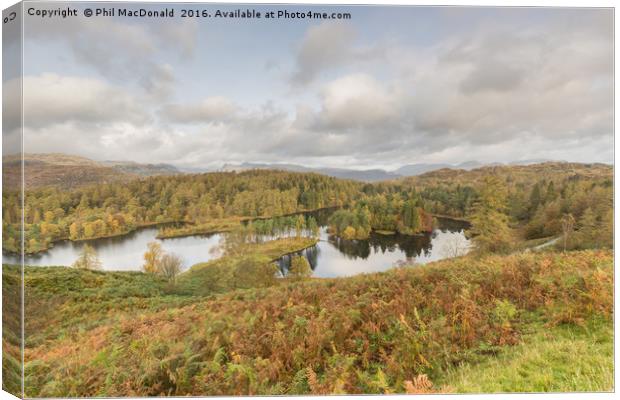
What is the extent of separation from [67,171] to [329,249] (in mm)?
5033

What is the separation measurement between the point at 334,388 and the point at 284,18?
6451mm

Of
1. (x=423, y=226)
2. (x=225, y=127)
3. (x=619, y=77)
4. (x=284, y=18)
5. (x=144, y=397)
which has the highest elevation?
(x=284, y=18)

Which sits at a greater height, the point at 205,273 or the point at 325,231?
the point at 325,231

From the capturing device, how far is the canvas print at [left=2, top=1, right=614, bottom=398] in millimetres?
5227

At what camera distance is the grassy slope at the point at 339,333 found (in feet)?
16.4

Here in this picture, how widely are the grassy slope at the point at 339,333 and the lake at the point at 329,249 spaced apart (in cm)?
25

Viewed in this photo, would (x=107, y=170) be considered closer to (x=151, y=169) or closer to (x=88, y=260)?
(x=151, y=169)

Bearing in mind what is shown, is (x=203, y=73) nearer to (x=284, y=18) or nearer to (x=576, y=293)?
(x=284, y=18)

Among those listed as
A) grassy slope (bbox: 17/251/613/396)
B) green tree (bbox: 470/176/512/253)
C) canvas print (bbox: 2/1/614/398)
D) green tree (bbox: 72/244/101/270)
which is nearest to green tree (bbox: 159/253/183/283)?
canvas print (bbox: 2/1/614/398)

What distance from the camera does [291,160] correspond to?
20.7 feet

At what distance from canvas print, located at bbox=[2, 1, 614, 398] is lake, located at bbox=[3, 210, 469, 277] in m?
0.04

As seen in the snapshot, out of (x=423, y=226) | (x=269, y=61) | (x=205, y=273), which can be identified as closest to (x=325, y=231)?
(x=423, y=226)

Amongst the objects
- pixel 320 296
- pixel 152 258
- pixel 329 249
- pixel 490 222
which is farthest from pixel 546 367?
pixel 152 258

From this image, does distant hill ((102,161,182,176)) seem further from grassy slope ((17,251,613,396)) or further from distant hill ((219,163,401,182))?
grassy slope ((17,251,613,396))
